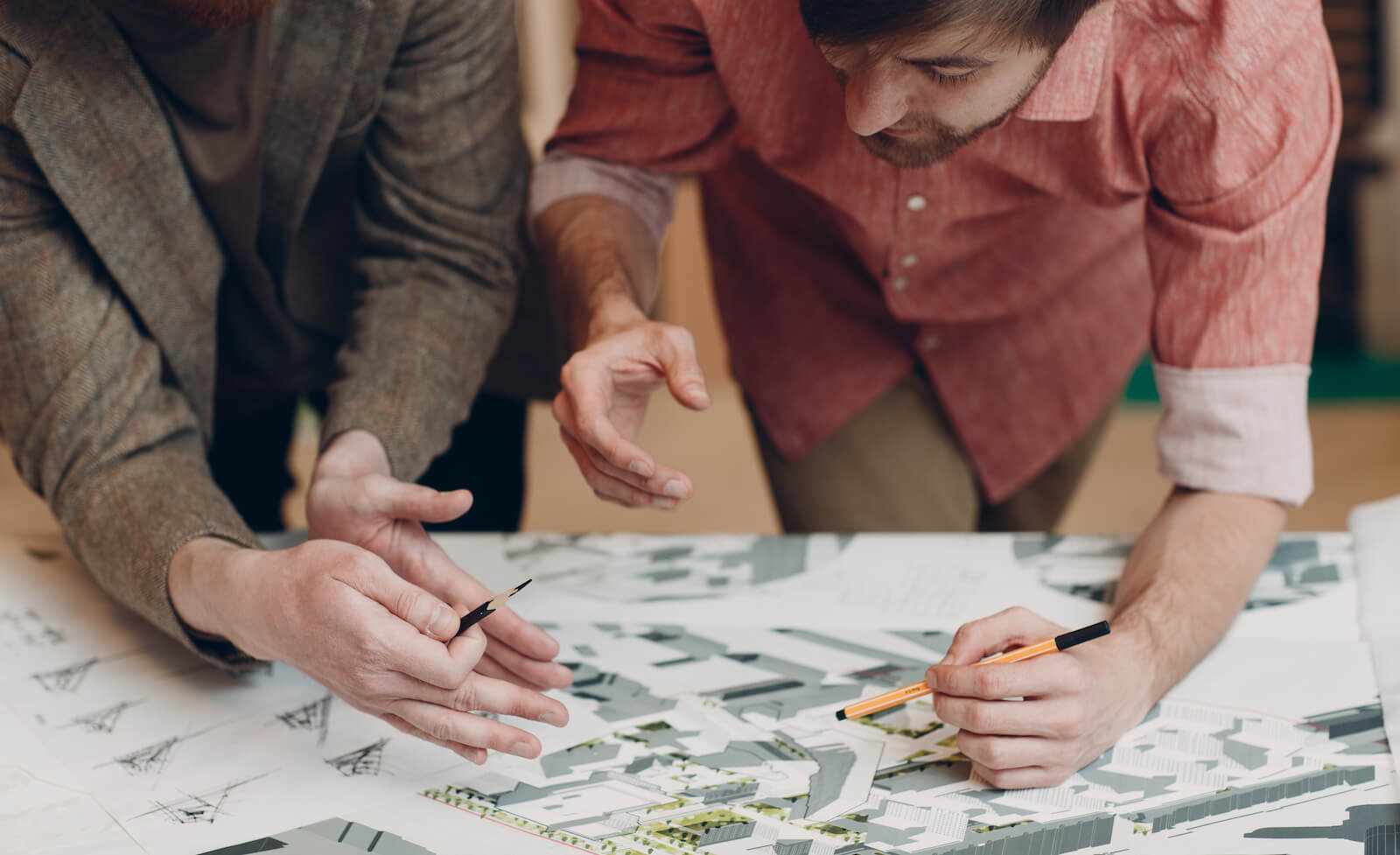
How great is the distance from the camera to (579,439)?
896 mm

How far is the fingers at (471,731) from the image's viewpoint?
2.49 ft

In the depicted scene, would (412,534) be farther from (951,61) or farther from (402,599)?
(951,61)

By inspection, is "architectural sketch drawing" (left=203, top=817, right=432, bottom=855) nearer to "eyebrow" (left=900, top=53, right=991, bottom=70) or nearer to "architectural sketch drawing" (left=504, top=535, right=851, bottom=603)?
"architectural sketch drawing" (left=504, top=535, right=851, bottom=603)

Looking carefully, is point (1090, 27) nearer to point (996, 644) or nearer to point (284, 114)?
point (996, 644)

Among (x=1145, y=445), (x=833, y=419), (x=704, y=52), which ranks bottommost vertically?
(x=833, y=419)

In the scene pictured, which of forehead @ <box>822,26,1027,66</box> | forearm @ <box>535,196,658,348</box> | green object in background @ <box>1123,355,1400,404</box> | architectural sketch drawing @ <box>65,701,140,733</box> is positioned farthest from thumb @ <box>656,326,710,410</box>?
green object in background @ <box>1123,355,1400,404</box>

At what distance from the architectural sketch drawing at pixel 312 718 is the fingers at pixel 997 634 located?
1.37 ft

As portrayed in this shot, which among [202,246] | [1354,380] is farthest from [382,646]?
[1354,380]

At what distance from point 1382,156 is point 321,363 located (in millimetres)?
2659

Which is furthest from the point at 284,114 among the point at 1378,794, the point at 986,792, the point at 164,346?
the point at 1378,794

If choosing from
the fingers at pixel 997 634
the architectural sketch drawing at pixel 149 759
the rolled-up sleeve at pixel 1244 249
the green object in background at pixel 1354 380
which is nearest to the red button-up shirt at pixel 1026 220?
the rolled-up sleeve at pixel 1244 249

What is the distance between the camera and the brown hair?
0.77 m

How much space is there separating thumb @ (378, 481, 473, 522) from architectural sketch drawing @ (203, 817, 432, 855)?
22 centimetres

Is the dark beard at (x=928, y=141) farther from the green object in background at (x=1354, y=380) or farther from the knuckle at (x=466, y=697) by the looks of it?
the green object in background at (x=1354, y=380)
